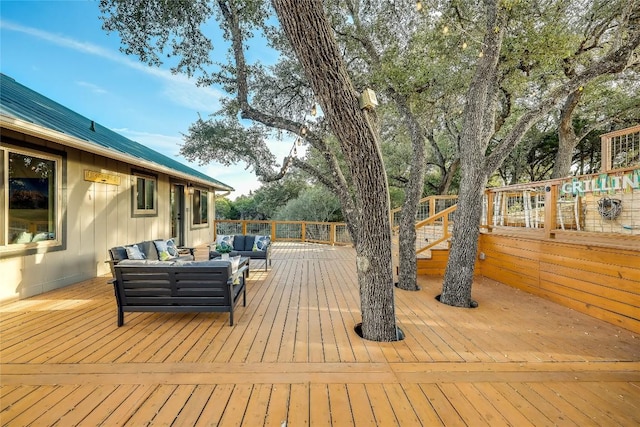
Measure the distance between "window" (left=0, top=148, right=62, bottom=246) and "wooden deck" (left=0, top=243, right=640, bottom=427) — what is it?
1.06 metres

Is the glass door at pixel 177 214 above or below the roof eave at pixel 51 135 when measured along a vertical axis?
below

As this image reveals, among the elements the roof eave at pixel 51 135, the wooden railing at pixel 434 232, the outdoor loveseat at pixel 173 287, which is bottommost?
the outdoor loveseat at pixel 173 287

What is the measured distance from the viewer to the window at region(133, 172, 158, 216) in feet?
21.5

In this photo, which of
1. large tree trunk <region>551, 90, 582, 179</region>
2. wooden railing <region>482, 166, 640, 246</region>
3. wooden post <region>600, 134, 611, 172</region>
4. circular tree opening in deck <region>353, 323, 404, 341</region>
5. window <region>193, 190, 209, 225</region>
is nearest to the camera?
circular tree opening in deck <region>353, 323, 404, 341</region>

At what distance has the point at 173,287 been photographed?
3.08m

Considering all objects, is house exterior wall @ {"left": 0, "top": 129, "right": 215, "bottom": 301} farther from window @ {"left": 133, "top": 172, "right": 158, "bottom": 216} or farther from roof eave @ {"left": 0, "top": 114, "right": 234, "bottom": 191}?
roof eave @ {"left": 0, "top": 114, "right": 234, "bottom": 191}

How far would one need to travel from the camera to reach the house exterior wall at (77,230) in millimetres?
3887

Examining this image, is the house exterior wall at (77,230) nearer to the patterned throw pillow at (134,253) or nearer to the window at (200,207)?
the patterned throw pillow at (134,253)

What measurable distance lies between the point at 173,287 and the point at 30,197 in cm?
324

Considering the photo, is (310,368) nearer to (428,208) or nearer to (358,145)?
(358,145)

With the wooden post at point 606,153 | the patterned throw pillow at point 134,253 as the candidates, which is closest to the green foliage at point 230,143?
the patterned throw pillow at point 134,253

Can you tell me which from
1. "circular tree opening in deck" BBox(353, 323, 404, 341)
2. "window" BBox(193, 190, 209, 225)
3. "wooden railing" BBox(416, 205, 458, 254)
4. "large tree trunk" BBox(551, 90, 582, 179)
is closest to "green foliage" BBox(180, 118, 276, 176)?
"window" BBox(193, 190, 209, 225)

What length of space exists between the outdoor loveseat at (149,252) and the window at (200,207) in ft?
12.5

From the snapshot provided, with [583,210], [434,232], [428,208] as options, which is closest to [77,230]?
[434,232]
